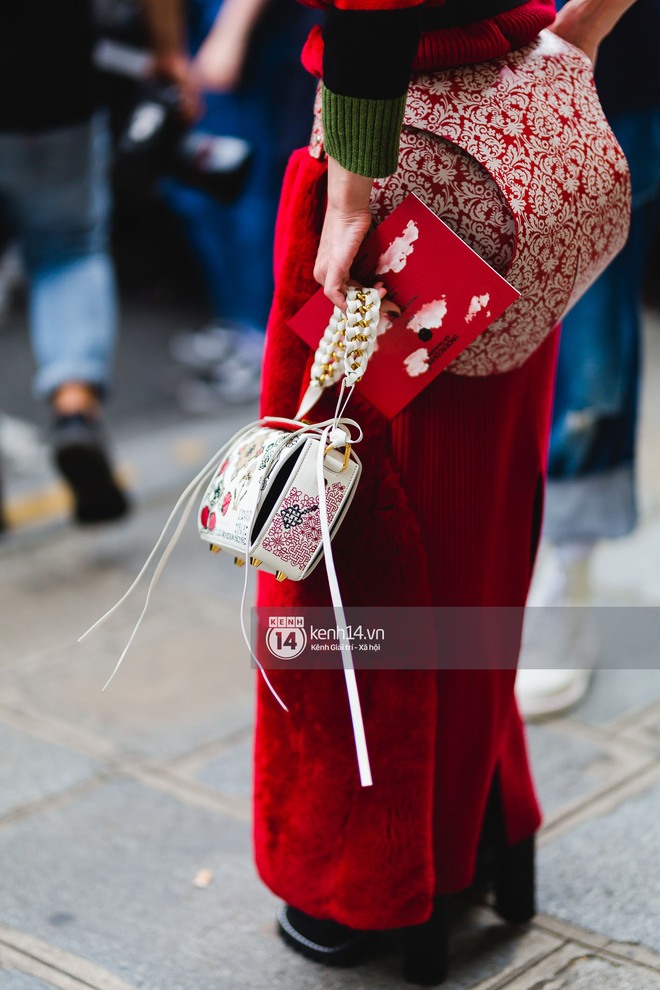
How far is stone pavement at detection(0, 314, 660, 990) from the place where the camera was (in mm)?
1846

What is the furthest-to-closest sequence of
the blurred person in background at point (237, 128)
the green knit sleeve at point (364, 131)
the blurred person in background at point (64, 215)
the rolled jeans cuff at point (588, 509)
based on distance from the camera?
the blurred person in background at point (237, 128) → the blurred person in background at point (64, 215) → the rolled jeans cuff at point (588, 509) → the green knit sleeve at point (364, 131)

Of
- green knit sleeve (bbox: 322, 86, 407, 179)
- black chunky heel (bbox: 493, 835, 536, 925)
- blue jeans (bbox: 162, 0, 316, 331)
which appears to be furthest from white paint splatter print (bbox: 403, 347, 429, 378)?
blue jeans (bbox: 162, 0, 316, 331)

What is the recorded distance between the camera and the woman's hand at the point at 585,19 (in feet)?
5.58

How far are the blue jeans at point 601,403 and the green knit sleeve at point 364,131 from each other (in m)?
1.13

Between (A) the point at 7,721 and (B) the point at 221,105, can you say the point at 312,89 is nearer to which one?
→ (B) the point at 221,105

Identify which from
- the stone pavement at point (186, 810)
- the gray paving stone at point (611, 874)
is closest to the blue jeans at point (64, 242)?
the stone pavement at point (186, 810)

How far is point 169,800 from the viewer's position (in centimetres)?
230

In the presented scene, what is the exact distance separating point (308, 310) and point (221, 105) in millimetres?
3084

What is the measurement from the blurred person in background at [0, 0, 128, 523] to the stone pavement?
311 mm

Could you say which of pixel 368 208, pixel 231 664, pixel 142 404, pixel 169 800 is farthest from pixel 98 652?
pixel 142 404

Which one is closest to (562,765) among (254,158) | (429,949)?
(429,949)

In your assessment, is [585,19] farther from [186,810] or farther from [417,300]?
[186,810]

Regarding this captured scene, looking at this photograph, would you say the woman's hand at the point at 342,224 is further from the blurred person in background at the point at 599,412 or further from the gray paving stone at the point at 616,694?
the gray paving stone at the point at 616,694

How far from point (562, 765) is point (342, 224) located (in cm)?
132
